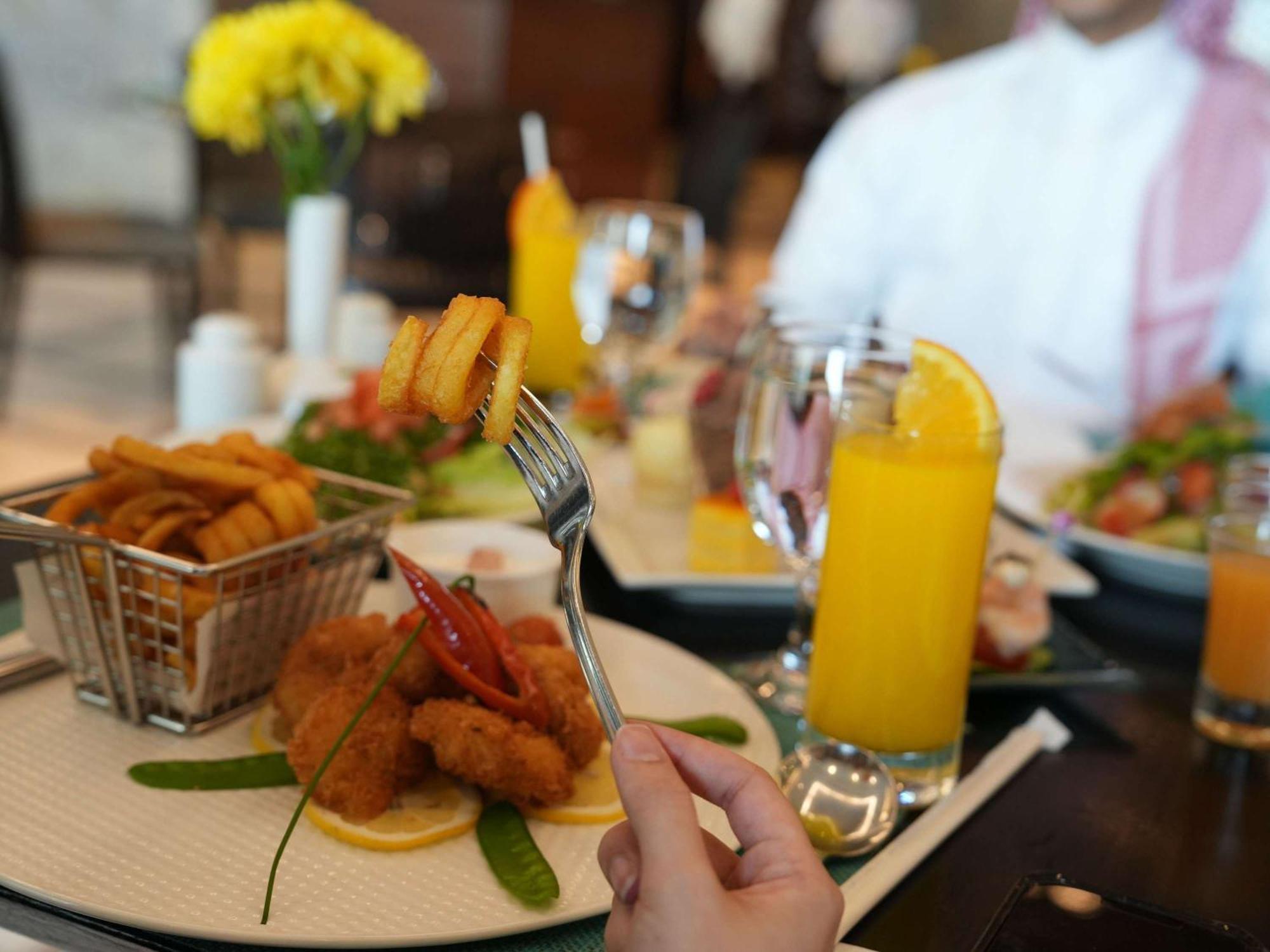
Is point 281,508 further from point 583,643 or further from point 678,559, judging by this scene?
point 678,559

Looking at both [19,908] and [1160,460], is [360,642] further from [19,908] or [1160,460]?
[1160,460]

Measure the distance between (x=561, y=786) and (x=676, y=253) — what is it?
1149 millimetres

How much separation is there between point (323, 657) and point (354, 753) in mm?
123

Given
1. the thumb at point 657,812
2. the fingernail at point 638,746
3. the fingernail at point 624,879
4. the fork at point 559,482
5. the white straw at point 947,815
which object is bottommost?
the white straw at point 947,815

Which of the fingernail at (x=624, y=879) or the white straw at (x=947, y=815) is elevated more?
the fingernail at (x=624, y=879)

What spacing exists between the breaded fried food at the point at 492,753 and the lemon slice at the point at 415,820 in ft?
0.07

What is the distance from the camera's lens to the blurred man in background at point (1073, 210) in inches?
106

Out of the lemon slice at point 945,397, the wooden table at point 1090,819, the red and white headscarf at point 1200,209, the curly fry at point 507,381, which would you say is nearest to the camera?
the curly fry at point 507,381

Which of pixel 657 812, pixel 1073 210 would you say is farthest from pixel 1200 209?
pixel 657 812

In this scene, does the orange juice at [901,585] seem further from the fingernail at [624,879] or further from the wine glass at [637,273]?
the wine glass at [637,273]

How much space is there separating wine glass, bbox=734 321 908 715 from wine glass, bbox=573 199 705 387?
774 mm

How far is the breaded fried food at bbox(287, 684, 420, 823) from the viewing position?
73 cm

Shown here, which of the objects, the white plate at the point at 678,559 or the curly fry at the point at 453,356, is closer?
the curly fry at the point at 453,356

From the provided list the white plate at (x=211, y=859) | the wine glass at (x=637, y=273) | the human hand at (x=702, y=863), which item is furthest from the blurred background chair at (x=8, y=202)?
the human hand at (x=702, y=863)
